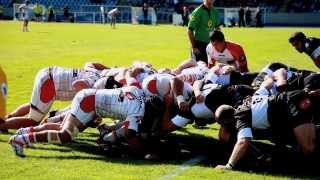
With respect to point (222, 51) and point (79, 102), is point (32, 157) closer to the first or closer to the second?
point (79, 102)

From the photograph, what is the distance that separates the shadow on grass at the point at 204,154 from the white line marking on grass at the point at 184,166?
0.27 ft

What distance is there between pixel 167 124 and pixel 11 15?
56497 mm

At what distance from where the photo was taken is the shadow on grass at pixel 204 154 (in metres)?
7.34

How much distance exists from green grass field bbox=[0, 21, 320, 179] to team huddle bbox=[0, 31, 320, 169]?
29 centimetres

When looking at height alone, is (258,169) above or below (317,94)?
below

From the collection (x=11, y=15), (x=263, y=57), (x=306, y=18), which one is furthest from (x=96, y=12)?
(x=263, y=57)

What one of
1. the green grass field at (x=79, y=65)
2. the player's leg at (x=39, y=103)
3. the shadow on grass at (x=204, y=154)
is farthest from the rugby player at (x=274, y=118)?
the player's leg at (x=39, y=103)

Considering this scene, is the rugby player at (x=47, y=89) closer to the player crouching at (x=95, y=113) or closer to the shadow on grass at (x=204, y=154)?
the shadow on grass at (x=204, y=154)

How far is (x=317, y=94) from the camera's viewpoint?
7766 millimetres

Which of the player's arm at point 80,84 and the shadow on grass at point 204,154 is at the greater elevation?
the player's arm at point 80,84

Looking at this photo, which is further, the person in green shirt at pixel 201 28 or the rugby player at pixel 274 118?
the person in green shirt at pixel 201 28

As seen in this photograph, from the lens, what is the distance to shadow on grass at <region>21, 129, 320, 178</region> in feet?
24.1

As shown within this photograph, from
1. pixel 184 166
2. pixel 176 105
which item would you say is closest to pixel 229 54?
pixel 176 105

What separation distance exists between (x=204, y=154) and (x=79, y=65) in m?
11.7
